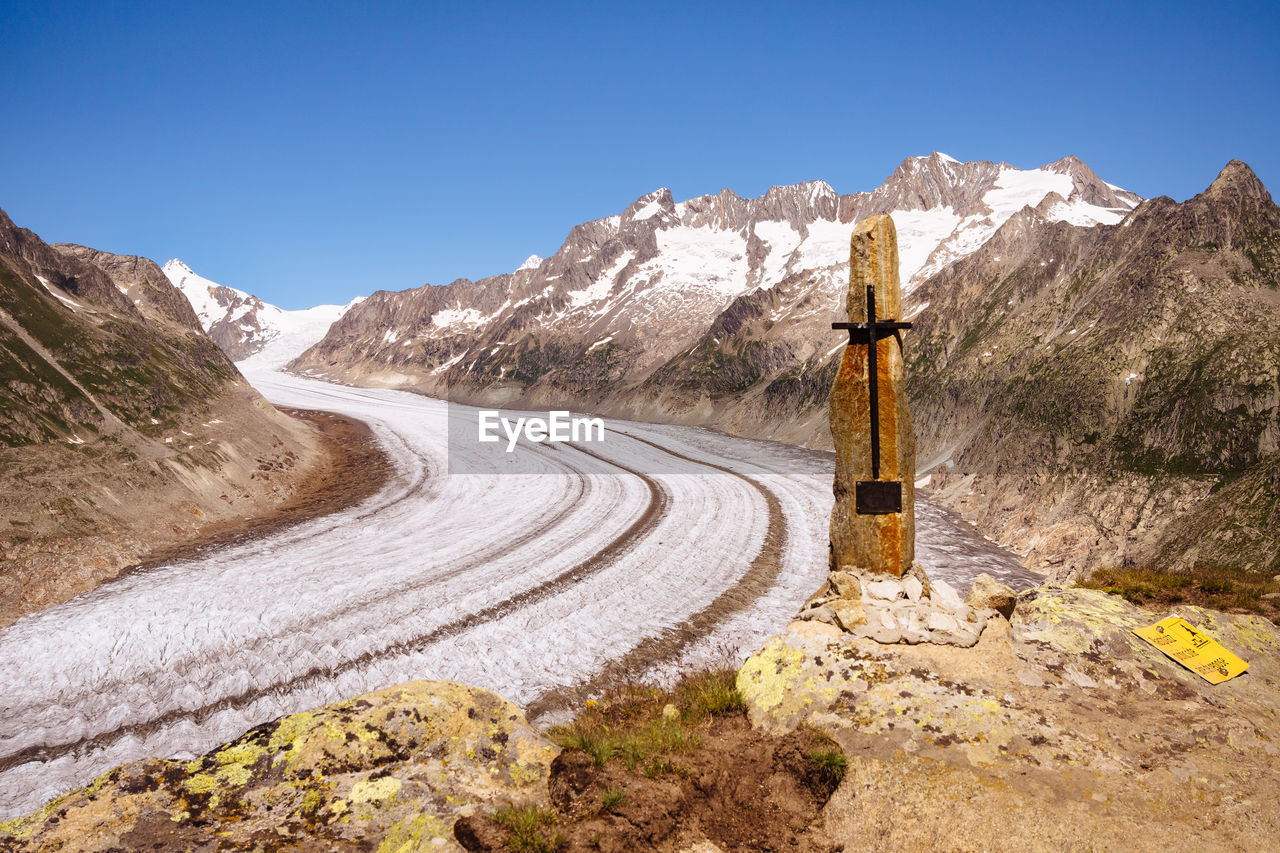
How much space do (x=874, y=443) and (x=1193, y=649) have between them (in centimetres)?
466

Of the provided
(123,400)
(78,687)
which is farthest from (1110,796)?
(123,400)

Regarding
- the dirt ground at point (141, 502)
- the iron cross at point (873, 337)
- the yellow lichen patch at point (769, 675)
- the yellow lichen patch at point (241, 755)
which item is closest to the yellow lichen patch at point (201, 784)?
the yellow lichen patch at point (241, 755)

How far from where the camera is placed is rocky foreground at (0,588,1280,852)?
527 cm

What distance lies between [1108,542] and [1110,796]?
16.3 metres

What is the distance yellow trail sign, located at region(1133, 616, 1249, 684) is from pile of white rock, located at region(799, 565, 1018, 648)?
1.66 meters

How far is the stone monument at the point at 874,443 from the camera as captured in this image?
10.0m

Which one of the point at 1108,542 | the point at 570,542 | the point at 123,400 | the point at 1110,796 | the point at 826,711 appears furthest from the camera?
the point at 123,400

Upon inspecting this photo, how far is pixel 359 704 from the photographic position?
6863mm

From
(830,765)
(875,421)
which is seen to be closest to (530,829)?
(830,765)

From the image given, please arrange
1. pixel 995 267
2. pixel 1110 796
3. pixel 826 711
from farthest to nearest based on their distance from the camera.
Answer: pixel 995 267 < pixel 826 711 < pixel 1110 796

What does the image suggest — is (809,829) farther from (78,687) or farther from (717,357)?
(717,357)

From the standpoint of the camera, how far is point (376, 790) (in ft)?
19.4

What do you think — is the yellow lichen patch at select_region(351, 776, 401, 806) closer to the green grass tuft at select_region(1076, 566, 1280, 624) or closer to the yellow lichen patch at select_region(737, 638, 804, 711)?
the yellow lichen patch at select_region(737, 638, 804, 711)

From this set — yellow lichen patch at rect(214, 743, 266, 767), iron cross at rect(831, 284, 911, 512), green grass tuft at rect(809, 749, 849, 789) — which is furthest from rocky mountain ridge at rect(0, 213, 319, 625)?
iron cross at rect(831, 284, 911, 512)
